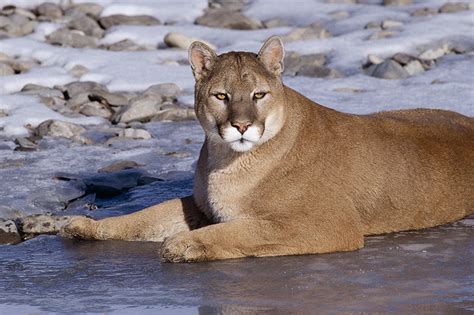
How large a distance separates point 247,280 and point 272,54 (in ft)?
6.35

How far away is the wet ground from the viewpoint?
600 centimetres

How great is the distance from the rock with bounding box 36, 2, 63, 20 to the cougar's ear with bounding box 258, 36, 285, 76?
33.3 feet

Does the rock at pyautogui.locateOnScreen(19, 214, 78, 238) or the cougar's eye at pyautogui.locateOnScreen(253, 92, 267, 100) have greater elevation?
the cougar's eye at pyautogui.locateOnScreen(253, 92, 267, 100)

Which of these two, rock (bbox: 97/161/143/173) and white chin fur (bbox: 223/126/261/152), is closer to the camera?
white chin fur (bbox: 223/126/261/152)

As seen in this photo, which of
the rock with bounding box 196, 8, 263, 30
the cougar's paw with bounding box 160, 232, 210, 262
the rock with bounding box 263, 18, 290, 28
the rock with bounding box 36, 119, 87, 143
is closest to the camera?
the cougar's paw with bounding box 160, 232, 210, 262

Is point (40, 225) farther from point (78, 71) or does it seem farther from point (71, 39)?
point (71, 39)

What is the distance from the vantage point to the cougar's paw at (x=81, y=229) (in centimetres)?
804

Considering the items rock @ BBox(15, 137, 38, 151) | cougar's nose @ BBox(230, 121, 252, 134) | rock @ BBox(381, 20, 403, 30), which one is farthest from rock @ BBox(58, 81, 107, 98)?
cougar's nose @ BBox(230, 121, 252, 134)

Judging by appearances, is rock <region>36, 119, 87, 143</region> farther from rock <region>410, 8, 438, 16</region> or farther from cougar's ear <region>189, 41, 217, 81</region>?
rock <region>410, 8, 438, 16</region>

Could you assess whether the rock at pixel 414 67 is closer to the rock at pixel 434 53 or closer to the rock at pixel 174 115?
the rock at pixel 434 53

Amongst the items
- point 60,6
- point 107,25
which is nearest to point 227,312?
point 107,25

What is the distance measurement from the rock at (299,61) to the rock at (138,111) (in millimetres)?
2433

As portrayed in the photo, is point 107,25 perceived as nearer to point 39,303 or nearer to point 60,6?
point 60,6

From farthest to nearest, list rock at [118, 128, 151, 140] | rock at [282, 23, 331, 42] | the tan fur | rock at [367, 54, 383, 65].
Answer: rock at [282, 23, 331, 42] → rock at [367, 54, 383, 65] → rock at [118, 128, 151, 140] → the tan fur
